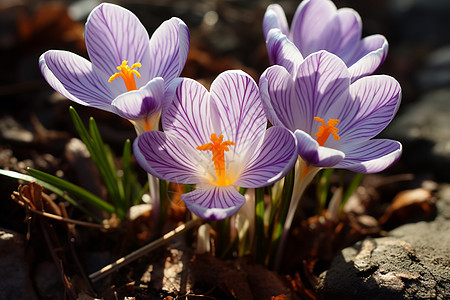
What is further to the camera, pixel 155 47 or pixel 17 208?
pixel 17 208

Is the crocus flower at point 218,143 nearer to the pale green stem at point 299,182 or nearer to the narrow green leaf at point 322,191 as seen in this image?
the pale green stem at point 299,182

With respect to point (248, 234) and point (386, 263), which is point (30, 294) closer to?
point (248, 234)

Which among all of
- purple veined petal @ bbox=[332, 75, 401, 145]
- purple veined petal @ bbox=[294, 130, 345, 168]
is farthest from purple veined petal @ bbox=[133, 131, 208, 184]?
purple veined petal @ bbox=[332, 75, 401, 145]

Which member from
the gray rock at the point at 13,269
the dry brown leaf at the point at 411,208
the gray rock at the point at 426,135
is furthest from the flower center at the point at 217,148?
the gray rock at the point at 426,135

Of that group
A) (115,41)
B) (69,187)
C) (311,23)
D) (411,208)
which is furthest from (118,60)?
(411,208)

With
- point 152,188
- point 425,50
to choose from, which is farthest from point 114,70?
point 425,50

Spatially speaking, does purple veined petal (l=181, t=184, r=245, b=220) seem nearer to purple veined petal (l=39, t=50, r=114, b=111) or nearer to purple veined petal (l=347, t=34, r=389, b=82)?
purple veined petal (l=39, t=50, r=114, b=111)

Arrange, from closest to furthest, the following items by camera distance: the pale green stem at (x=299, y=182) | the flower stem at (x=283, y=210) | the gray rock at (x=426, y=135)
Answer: the pale green stem at (x=299, y=182)
the flower stem at (x=283, y=210)
the gray rock at (x=426, y=135)
